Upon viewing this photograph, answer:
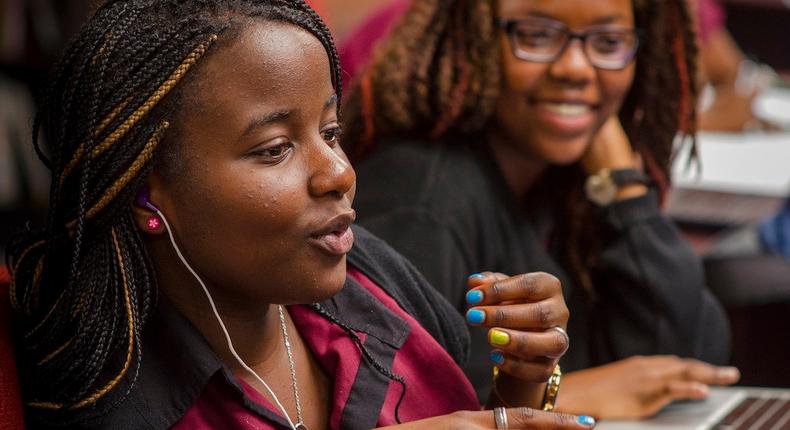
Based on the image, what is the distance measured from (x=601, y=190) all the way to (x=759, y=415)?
474 mm

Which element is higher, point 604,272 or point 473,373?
point 473,373

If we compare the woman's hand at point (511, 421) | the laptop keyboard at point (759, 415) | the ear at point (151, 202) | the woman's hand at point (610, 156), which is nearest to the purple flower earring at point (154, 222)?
the ear at point (151, 202)

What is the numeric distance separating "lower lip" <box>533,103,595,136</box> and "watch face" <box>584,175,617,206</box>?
18 cm

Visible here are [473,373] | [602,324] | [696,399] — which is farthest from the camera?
[602,324]

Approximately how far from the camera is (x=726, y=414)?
137 cm

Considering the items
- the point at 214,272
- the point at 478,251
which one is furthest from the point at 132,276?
the point at 478,251

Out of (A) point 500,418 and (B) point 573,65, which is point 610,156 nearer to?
(B) point 573,65

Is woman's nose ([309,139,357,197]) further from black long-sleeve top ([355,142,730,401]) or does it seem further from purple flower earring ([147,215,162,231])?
black long-sleeve top ([355,142,730,401])

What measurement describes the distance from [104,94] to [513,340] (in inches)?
15.4

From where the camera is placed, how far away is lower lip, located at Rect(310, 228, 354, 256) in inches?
36.5

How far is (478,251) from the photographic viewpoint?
1.52 m

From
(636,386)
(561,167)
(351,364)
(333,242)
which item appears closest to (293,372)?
(351,364)

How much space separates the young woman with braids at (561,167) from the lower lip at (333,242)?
39 centimetres

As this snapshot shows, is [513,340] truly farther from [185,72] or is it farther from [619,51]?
[619,51]
